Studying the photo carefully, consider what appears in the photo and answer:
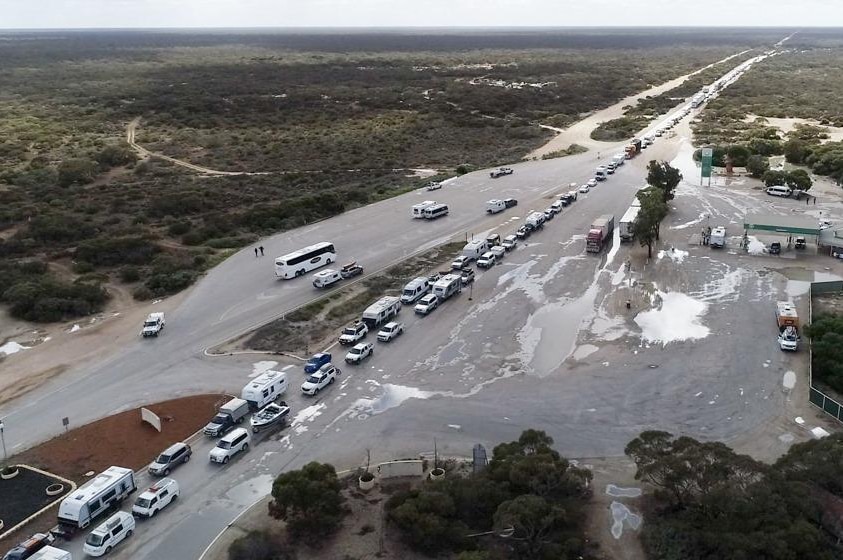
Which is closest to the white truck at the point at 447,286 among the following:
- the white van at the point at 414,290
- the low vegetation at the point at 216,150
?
the white van at the point at 414,290

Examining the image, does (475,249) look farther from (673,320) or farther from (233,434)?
(233,434)

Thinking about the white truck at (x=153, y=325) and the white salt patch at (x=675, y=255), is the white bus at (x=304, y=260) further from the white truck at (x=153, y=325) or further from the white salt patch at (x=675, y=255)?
the white salt patch at (x=675, y=255)

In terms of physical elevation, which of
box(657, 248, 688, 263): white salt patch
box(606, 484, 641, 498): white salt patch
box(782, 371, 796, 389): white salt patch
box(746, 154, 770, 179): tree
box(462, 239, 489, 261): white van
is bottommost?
box(782, 371, 796, 389): white salt patch

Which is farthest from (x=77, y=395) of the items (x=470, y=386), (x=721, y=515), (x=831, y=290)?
(x=831, y=290)

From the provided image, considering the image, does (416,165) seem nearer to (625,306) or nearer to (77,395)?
(625,306)

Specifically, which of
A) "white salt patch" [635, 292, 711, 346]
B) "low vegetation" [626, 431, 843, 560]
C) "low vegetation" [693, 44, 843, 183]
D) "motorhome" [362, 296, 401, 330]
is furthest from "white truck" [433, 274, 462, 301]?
"low vegetation" [693, 44, 843, 183]

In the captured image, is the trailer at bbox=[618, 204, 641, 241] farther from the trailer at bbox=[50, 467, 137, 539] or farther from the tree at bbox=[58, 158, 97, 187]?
the tree at bbox=[58, 158, 97, 187]

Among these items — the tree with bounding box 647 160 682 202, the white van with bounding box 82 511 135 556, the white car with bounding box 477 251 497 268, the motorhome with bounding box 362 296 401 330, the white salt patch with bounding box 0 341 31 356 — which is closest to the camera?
the white van with bounding box 82 511 135 556
